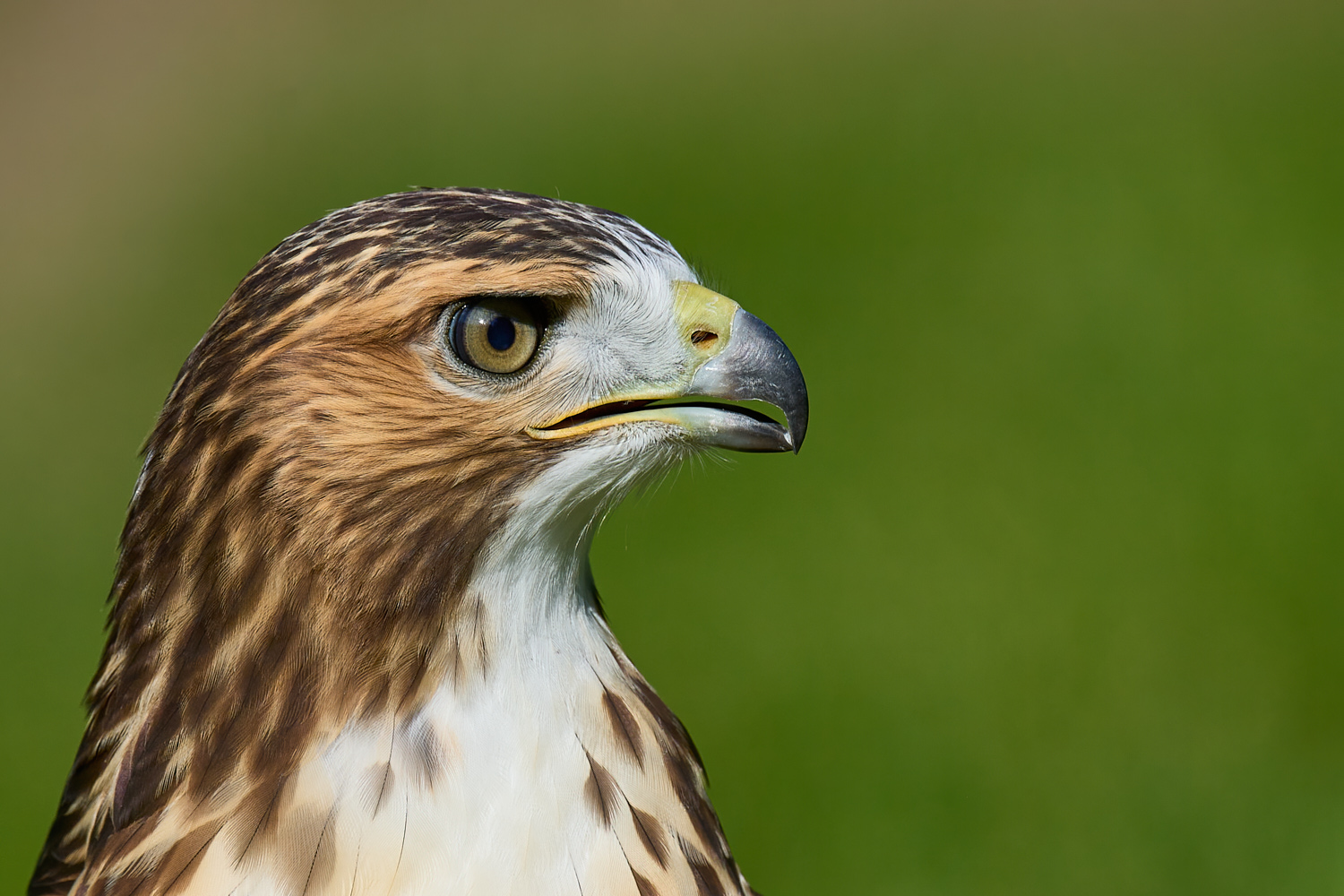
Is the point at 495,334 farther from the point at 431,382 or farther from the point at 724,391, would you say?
the point at 724,391

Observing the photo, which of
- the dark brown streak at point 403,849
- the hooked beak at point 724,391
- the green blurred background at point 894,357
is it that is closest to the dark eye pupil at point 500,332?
the hooked beak at point 724,391

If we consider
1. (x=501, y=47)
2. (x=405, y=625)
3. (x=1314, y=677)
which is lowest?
(x=1314, y=677)

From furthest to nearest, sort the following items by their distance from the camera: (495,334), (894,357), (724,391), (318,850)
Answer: (894,357), (724,391), (495,334), (318,850)

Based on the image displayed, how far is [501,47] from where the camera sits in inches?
399

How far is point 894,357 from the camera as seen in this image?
6.84 metres

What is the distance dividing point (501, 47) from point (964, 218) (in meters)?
3.93

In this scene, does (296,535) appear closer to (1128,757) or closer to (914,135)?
(1128,757)

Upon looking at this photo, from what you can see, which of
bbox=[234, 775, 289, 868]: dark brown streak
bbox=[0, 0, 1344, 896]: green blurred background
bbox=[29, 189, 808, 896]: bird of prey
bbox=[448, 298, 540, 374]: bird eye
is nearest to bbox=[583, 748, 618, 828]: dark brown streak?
bbox=[29, 189, 808, 896]: bird of prey

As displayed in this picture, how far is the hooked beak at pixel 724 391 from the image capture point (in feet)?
6.93

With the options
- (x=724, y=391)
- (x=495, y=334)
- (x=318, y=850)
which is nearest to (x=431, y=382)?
(x=495, y=334)

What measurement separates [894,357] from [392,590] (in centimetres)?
508

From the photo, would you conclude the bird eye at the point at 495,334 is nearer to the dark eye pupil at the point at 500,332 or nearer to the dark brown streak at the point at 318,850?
the dark eye pupil at the point at 500,332

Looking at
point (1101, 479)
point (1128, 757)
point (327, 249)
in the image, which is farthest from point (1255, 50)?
point (327, 249)

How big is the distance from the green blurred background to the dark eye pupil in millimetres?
767
